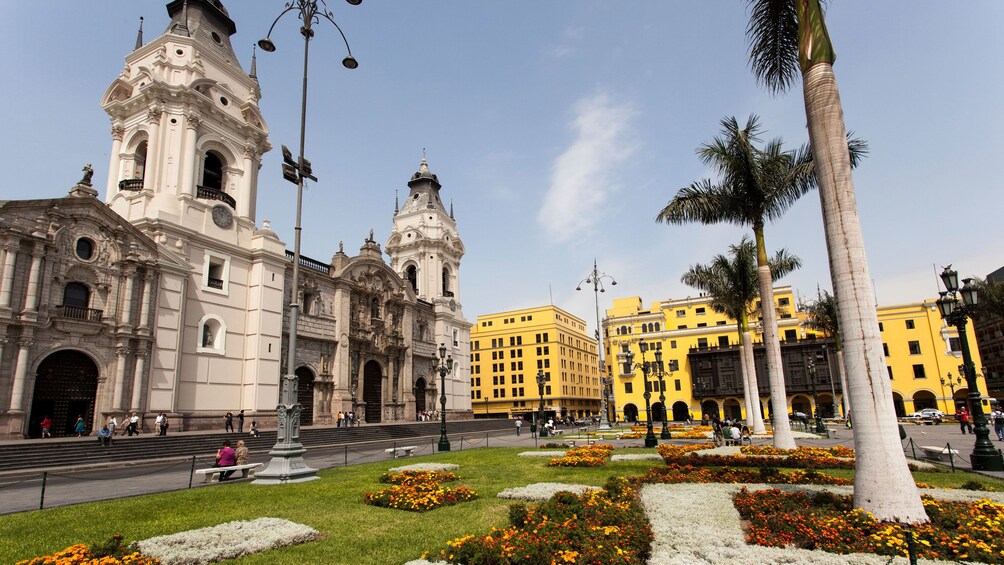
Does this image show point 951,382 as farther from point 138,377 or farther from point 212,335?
point 138,377

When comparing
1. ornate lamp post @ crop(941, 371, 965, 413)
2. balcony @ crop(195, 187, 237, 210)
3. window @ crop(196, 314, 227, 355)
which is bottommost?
ornate lamp post @ crop(941, 371, 965, 413)

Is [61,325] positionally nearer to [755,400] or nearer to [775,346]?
[775,346]

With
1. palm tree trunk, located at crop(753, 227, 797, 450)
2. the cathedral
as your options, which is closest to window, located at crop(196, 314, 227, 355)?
the cathedral

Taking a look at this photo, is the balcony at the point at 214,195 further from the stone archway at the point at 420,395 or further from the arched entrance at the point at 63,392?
the stone archway at the point at 420,395

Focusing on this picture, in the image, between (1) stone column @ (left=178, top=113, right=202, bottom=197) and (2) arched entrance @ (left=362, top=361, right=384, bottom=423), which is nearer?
(1) stone column @ (left=178, top=113, right=202, bottom=197)

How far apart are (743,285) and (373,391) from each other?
103ft

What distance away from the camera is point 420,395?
53188mm

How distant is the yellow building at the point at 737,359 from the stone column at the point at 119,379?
154ft

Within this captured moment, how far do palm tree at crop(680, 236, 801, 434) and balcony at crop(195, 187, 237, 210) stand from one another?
3117 cm

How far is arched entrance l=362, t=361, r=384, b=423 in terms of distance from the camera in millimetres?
45781

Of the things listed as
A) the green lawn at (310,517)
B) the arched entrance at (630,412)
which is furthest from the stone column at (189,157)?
the arched entrance at (630,412)

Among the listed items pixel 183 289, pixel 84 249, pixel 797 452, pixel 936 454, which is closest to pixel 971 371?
pixel 936 454

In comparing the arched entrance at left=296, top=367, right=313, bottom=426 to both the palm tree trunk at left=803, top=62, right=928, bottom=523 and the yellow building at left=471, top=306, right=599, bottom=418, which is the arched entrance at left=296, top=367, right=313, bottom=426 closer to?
the palm tree trunk at left=803, top=62, right=928, bottom=523

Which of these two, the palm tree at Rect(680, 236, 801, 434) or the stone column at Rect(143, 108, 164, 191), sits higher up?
the stone column at Rect(143, 108, 164, 191)
